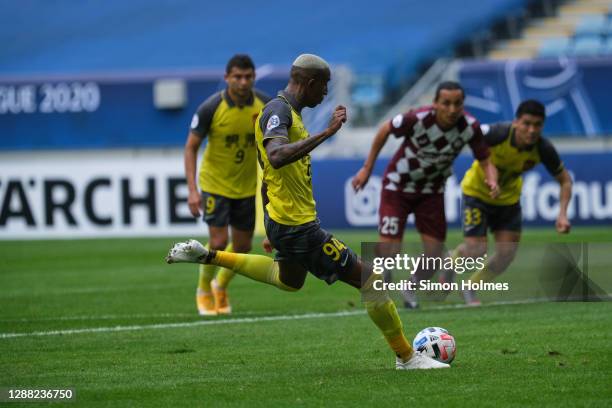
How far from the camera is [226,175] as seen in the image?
39.0 feet

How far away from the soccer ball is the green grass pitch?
99 millimetres

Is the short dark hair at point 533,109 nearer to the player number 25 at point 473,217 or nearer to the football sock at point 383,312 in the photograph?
the player number 25 at point 473,217

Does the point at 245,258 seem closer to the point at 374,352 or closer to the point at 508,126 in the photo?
the point at 374,352

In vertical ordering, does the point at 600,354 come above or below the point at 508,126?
below

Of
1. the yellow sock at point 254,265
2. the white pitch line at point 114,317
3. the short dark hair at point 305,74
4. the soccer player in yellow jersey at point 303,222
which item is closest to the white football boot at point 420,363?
the soccer player in yellow jersey at point 303,222

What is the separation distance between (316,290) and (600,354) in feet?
19.7

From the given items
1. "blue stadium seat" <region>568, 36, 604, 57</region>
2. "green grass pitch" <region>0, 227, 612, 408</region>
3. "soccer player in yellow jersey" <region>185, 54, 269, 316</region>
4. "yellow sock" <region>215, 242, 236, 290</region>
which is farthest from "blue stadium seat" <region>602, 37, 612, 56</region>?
"yellow sock" <region>215, 242, 236, 290</region>

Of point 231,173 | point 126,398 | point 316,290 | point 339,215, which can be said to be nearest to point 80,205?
point 339,215

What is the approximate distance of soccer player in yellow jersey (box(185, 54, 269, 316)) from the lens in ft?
38.7

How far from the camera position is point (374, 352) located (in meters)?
9.06

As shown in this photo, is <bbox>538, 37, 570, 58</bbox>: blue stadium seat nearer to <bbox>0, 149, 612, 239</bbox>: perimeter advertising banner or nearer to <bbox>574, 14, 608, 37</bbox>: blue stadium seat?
<bbox>574, 14, 608, 37</bbox>: blue stadium seat

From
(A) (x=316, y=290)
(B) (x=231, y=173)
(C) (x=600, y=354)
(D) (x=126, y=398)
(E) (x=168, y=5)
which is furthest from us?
(E) (x=168, y=5)

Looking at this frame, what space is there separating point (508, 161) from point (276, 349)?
158 inches

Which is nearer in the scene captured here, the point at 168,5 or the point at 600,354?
the point at 600,354
